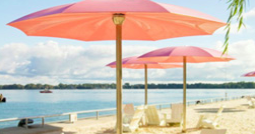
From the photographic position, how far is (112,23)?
5.66 metres

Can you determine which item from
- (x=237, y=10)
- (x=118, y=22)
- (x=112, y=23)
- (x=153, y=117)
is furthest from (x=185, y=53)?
(x=237, y=10)

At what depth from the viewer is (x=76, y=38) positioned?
6.60 metres

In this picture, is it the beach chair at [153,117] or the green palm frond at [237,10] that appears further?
the beach chair at [153,117]

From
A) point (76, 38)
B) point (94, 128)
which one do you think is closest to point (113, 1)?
point (76, 38)

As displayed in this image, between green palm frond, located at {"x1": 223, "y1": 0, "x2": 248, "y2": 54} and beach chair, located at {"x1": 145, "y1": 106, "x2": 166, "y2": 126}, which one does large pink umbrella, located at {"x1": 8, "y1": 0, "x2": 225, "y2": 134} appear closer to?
green palm frond, located at {"x1": 223, "y1": 0, "x2": 248, "y2": 54}

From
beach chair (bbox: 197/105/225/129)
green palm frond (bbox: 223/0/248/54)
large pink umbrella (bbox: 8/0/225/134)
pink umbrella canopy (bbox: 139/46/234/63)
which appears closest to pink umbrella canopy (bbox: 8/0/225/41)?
large pink umbrella (bbox: 8/0/225/134)

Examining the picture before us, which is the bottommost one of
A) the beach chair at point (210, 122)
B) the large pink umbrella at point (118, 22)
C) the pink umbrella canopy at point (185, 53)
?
the beach chair at point (210, 122)

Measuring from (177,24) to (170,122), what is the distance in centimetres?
512

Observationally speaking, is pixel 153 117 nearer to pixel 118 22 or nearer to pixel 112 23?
pixel 112 23

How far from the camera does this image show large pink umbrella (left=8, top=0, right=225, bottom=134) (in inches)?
139

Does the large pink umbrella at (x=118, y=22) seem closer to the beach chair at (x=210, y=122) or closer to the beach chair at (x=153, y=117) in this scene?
the beach chair at (x=153, y=117)

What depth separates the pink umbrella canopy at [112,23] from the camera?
11.5 feet

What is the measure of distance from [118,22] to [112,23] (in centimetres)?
120

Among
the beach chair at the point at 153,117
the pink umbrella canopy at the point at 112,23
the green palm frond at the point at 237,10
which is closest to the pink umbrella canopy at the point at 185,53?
the pink umbrella canopy at the point at 112,23
